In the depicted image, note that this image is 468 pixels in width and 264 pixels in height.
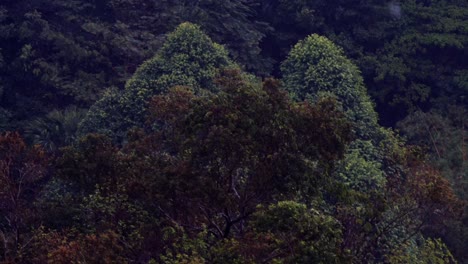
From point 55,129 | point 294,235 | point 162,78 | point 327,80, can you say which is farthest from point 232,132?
point 55,129

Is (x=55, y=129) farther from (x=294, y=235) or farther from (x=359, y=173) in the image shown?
(x=294, y=235)

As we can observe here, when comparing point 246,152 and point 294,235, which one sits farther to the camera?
point 246,152

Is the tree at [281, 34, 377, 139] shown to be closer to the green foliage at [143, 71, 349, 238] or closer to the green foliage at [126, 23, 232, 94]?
the green foliage at [126, 23, 232, 94]

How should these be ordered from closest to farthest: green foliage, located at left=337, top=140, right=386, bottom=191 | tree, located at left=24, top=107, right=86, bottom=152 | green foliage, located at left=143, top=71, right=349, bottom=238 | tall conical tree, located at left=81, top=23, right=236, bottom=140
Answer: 1. green foliage, located at left=143, top=71, right=349, bottom=238
2. green foliage, located at left=337, top=140, right=386, bottom=191
3. tall conical tree, located at left=81, top=23, right=236, bottom=140
4. tree, located at left=24, top=107, right=86, bottom=152

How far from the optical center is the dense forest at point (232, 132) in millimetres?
8742

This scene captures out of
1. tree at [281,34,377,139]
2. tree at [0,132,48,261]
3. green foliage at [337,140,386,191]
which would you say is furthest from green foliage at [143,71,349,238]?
tree at [281,34,377,139]

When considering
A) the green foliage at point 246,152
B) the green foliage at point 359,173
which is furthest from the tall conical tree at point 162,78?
the green foliage at point 246,152

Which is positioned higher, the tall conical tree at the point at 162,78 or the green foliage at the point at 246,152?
the green foliage at the point at 246,152

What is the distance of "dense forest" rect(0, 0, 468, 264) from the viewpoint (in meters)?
8.74

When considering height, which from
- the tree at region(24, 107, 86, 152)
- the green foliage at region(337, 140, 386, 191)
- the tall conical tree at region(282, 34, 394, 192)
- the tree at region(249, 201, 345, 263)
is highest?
the tree at region(249, 201, 345, 263)

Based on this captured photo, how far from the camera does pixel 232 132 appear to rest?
855 centimetres

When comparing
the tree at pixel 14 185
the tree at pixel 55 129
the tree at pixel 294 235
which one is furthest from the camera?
the tree at pixel 55 129

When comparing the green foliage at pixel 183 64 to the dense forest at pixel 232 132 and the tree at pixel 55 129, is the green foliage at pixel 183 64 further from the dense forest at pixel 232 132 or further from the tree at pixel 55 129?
the tree at pixel 55 129

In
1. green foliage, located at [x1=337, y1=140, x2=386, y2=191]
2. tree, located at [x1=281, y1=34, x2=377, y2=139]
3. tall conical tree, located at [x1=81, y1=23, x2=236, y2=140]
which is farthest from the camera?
tree, located at [x1=281, y1=34, x2=377, y2=139]
